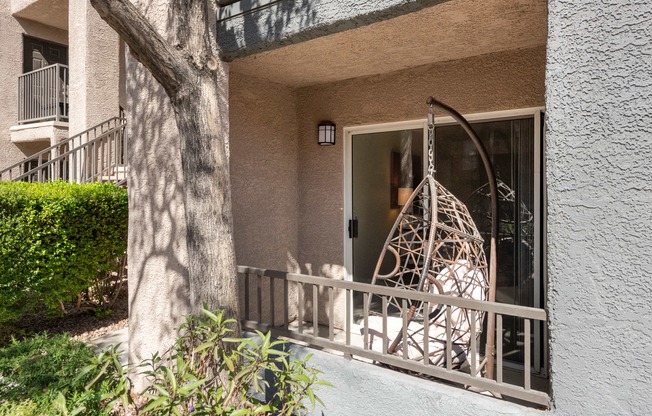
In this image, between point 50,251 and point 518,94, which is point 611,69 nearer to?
point 518,94

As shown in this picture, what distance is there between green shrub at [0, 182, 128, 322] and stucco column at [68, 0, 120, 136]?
348 centimetres

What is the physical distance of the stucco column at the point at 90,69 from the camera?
892 centimetres

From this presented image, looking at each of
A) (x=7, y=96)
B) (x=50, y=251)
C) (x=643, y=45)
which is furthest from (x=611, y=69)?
(x=7, y=96)

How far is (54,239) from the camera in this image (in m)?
5.54

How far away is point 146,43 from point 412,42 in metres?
2.05

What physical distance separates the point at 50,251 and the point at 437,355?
15.7ft

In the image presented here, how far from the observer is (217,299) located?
290 centimetres

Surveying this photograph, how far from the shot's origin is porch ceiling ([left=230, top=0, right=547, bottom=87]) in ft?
9.89

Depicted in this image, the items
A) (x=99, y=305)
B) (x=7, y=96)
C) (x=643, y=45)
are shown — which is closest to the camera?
(x=643, y=45)

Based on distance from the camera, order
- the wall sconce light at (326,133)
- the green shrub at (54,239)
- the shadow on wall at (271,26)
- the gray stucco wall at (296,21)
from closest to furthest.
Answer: the gray stucco wall at (296,21), the shadow on wall at (271,26), the wall sconce light at (326,133), the green shrub at (54,239)

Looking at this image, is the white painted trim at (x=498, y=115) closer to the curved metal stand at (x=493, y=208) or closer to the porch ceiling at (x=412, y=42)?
the porch ceiling at (x=412, y=42)

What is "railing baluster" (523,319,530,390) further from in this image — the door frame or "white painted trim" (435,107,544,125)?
the door frame

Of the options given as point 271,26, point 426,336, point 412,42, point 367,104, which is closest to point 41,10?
point 367,104

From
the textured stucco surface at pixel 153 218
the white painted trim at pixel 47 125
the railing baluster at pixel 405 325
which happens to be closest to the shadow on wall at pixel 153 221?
the textured stucco surface at pixel 153 218
